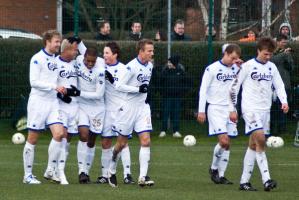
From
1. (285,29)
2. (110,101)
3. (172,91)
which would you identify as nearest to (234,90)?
(110,101)

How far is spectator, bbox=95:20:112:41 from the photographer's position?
21.5 meters

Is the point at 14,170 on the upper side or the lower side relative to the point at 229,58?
lower

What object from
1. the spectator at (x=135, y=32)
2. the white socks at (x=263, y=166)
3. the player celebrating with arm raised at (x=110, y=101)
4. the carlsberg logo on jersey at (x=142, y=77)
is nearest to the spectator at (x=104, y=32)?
the spectator at (x=135, y=32)

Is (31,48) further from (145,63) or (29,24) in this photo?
(145,63)

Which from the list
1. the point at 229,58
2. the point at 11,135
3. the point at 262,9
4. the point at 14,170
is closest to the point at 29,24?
the point at 11,135

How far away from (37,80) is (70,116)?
860 millimetres

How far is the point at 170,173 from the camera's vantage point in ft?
52.2

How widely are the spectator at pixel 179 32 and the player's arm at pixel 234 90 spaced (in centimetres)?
703

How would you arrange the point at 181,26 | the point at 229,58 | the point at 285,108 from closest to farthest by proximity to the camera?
1. the point at 285,108
2. the point at 229,58
3. the point at 181,26

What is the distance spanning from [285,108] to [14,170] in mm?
4510

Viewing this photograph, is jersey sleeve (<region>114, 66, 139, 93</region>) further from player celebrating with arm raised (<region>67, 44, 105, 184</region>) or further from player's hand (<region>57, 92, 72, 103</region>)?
player's hand (<region>57, 92, 72, 103</region>)

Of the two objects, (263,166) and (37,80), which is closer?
(263,166)

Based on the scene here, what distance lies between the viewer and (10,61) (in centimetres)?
2239

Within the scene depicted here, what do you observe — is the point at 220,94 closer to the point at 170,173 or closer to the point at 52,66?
the point at 170,173
